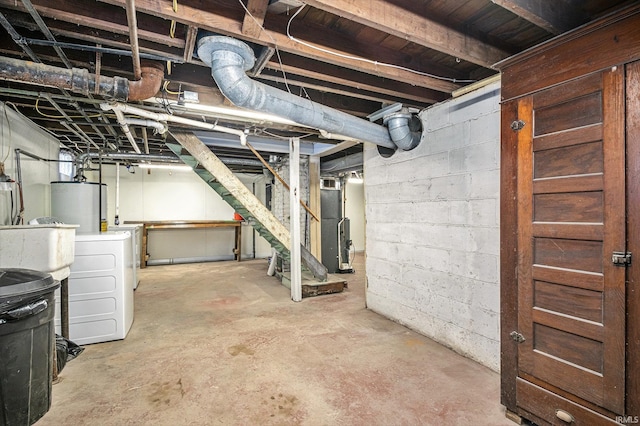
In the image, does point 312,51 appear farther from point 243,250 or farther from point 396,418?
point 243,250

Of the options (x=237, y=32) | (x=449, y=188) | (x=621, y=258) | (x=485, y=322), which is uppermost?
(x=237, y=32)

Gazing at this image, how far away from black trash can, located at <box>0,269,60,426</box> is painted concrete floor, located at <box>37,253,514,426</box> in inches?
8.2

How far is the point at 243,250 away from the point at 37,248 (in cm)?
569

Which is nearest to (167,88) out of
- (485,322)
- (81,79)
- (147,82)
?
(147,82)

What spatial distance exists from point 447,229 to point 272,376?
1836 mm

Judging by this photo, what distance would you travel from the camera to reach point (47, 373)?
5.46 feet

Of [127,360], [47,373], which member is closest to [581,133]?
[47,373]

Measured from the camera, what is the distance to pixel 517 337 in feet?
5.32

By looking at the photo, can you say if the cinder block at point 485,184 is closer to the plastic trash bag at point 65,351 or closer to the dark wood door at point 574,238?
the dark wood door at point 574,238

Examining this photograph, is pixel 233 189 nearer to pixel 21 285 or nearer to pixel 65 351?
pixel 65 351

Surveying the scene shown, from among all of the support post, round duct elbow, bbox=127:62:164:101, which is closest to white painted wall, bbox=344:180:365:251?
the support post

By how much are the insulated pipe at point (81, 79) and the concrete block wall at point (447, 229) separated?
7.59 ft

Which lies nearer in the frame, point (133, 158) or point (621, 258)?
point (621, 258)

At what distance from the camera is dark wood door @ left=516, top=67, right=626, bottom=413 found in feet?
4.18
